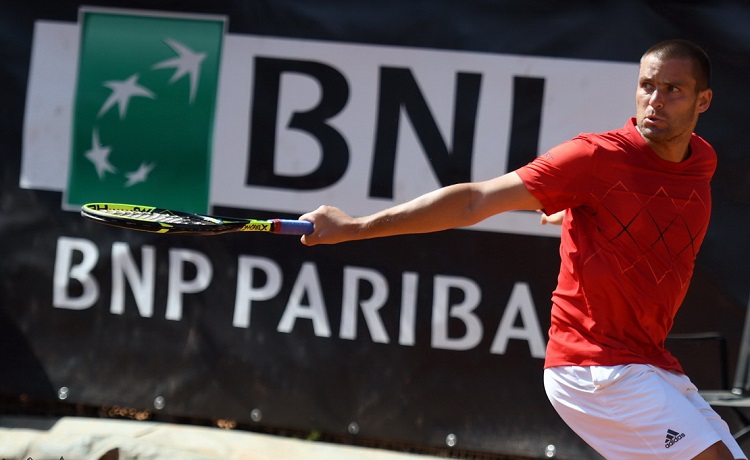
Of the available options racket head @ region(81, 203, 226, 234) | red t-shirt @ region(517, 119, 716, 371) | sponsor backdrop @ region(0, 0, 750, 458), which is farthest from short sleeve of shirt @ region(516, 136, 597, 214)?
sponsor backdrop @ region(0, 0, 750, 458)

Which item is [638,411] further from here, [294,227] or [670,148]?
[294,227]

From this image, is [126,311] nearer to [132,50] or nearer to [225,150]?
[225,150]

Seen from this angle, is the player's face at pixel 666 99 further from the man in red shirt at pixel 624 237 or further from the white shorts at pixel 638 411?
the white shorts at pixel 638 411

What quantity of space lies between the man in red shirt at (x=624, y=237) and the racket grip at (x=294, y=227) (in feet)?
0.08

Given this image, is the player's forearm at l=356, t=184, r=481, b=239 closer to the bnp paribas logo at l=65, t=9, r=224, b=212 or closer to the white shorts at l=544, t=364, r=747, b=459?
the white shorts at l=544, t=364, r=747, b=459

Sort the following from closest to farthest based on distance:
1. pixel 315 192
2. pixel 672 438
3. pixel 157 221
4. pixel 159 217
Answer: pixel 672 438 < pixel 157 221 < pixel 159 217 < pixel 315 192

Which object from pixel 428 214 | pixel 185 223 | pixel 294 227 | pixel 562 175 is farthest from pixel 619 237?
pixel 185 223

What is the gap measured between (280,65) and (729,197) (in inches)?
87.3

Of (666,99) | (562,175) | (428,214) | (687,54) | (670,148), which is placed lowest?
(428,214)

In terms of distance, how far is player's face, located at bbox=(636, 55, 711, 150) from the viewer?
3238mm

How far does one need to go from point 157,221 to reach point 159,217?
0.37 ft

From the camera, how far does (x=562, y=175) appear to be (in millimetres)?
3170

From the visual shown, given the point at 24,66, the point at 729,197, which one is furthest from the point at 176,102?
the point at 729,197

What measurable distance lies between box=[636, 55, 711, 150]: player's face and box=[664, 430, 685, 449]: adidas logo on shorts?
882 millimetres
